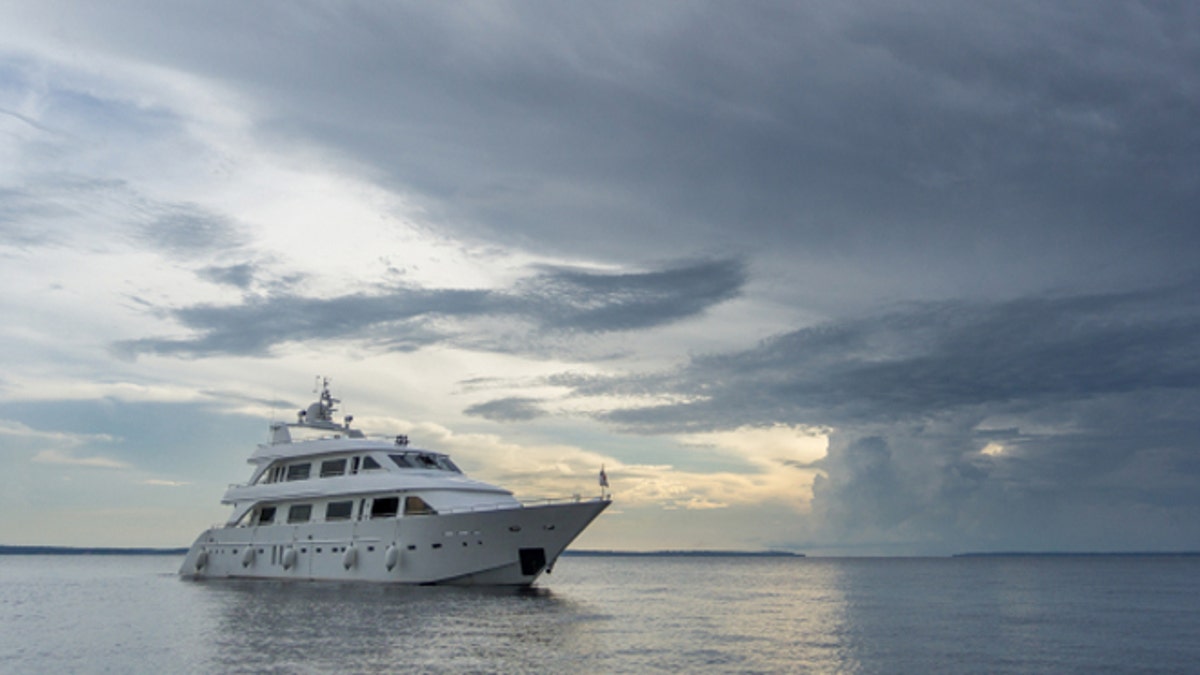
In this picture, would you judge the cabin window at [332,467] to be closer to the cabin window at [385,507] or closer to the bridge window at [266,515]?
the cabin window at [385,507]

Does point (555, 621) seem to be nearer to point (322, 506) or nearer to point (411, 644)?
point (411, 644)

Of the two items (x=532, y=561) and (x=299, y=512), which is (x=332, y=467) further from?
(x=532, y=561)

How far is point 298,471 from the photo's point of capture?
46344 millimetres

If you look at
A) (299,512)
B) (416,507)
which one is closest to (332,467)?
(299,512)

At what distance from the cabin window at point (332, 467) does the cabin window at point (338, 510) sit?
1787 mm

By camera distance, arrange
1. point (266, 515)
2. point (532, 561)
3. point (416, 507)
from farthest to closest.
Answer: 1. point (266, 515)
2. point (416, 507)
3. point (532, 561)

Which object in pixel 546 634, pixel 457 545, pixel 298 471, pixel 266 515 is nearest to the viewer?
pixel 546 634

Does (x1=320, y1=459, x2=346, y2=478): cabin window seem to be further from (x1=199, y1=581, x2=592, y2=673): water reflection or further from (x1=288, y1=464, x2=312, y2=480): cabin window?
(x1=199, y1=581, x2=592, y2=673): water reflection

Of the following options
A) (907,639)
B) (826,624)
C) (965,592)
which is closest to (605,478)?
(826,624)

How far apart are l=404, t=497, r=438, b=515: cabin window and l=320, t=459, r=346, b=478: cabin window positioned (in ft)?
18.6

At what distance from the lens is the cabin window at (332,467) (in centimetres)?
4422

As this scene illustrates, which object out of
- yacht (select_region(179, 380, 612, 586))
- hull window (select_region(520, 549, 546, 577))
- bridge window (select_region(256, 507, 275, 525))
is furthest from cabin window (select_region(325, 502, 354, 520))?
hull window (select_region(520, 549, 546, 577))

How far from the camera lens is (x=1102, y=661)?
27.2 metres

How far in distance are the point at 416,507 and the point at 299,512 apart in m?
9.24
